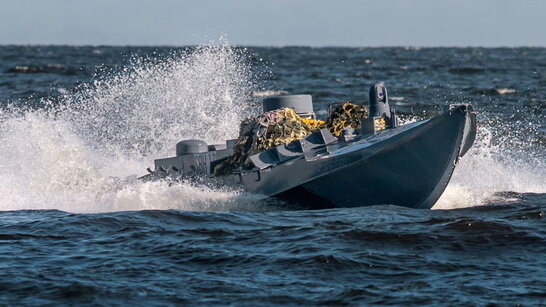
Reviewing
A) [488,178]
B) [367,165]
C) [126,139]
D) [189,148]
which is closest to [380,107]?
[367,165]

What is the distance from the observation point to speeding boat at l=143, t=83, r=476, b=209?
14250 mm

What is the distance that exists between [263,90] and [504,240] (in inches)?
1219

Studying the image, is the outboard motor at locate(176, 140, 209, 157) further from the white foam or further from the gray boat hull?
the white foam

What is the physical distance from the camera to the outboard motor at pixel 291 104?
17.2 meters

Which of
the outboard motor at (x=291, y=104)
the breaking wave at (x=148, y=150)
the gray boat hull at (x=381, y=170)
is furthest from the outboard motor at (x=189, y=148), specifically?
the gray boat hull at (x=381, y=170)

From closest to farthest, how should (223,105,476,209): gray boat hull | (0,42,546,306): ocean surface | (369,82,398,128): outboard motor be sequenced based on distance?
(0,42,546,306): ocean surface < (223,105,476,209): gray boat hull < (369,82,398,128): outboard motor

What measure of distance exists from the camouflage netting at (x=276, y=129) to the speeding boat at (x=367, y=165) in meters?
0.26

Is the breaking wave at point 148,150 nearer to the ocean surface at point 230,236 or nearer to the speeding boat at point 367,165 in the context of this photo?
the ocean surface at point 230,236

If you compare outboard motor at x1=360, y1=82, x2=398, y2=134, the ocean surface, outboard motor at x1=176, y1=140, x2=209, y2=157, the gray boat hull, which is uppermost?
Result: outboard motor at x1=360, y1=82, x2=398, y2=134

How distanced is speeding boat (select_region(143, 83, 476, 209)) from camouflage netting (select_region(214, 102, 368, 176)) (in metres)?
0.26

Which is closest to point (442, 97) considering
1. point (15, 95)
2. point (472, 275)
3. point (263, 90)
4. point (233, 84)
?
point (263, 90)

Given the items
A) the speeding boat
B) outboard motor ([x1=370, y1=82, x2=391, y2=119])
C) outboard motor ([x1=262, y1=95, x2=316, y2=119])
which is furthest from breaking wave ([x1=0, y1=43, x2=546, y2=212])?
outboard motor ([x1=262, y1=95, x2=316, y2=119])

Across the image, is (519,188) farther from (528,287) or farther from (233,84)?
(233,84)

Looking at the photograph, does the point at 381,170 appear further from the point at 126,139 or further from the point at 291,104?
the point at 126,139
